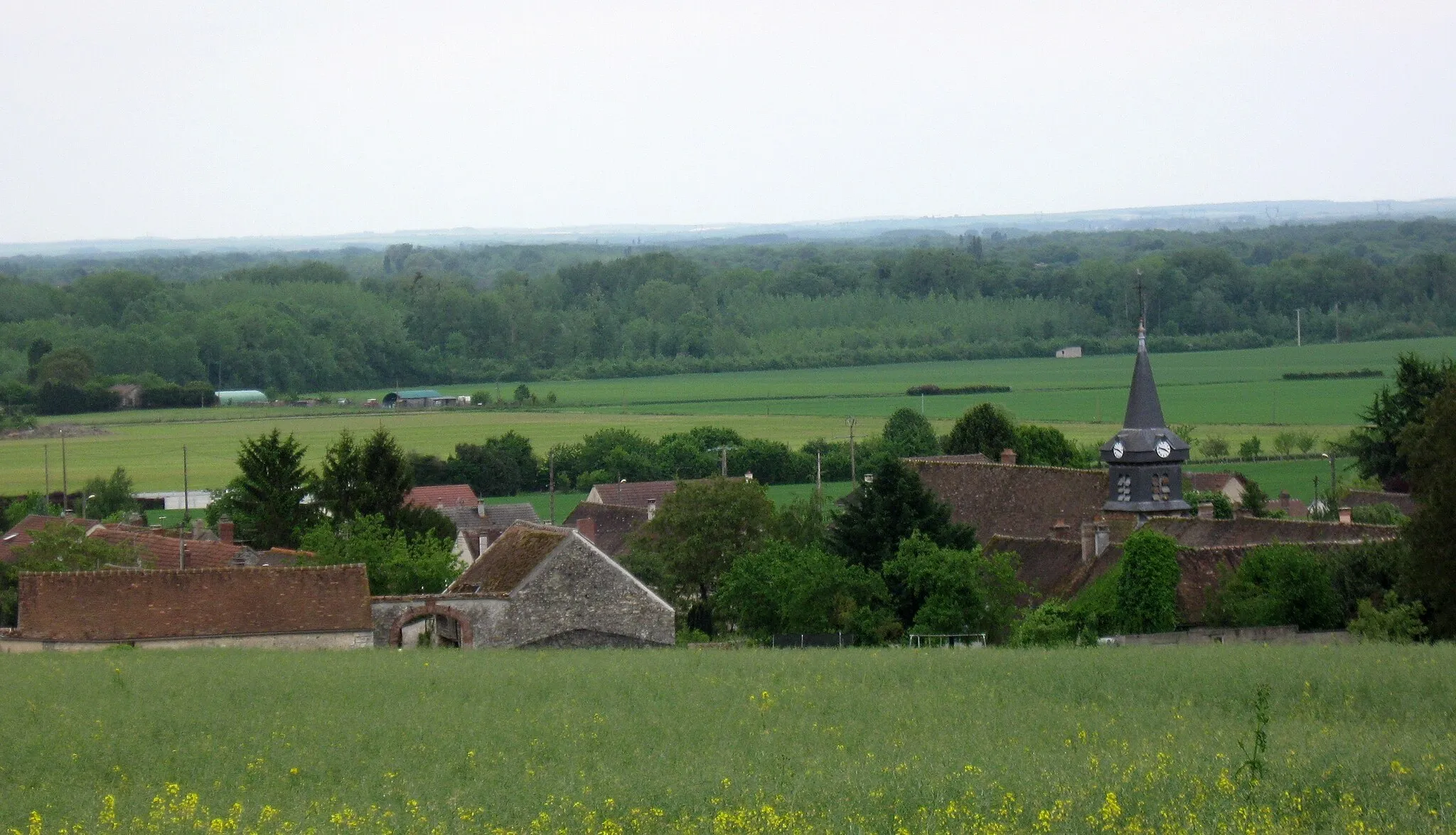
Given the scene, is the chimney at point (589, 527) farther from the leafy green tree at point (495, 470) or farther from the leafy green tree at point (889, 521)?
the leafy green tree at point (495, 470)

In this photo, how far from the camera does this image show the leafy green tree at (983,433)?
6219 cm

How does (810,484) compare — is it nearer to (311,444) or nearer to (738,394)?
(311,444)

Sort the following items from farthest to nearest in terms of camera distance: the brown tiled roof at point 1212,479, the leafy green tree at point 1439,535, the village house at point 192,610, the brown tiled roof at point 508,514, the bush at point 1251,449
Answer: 1. the bush at point 1251,449
2. the brown tiled roof at point 508,514
3. the brown tiled roof at point 1212,479
4. the village house at point 192,610
5. the leafy green tree at point 1439,535

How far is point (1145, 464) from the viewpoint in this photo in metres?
42.2

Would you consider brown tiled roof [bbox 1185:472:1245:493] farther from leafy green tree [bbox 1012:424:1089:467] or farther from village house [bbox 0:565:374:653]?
village house [bbox 0:565:374:653]

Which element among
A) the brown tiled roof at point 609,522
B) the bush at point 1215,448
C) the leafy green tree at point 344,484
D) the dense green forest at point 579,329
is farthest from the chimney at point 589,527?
the dense green forest at point 579,329

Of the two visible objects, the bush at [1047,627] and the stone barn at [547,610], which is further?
the bush at [1047,627]

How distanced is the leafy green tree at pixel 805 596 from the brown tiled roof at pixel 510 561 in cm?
384

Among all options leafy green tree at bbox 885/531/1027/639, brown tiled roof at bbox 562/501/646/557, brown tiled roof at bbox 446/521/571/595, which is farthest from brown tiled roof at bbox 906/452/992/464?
brown tiled roof at bbox 446/521/571/595

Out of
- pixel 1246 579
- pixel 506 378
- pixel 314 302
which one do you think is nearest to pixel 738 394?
pixel 506 378

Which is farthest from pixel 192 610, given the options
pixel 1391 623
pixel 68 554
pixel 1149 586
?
pixel 1391 623

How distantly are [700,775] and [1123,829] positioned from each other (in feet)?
15.4

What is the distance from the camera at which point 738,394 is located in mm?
131625

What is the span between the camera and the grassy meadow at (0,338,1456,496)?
293ft
